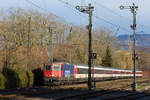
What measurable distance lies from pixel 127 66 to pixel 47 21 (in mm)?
35946

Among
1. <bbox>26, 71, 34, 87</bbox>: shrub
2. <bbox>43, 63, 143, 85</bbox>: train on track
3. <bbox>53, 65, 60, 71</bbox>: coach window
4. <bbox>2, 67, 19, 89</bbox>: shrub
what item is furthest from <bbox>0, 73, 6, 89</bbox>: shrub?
<bbox>53, 65, 60, 71</bbox>: coach window

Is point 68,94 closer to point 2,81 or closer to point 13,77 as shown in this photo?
point 2,81

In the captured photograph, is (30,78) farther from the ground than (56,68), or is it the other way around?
(56,68)

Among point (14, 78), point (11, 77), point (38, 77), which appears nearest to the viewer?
point (11, 77)

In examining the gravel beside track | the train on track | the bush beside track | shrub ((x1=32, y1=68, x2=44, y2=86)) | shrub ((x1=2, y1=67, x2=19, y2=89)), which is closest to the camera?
the gravel beside track

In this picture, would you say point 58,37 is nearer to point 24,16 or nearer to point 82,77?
point 24,16

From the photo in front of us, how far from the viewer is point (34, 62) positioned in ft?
134

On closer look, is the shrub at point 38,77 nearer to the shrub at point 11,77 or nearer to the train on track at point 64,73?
the train on track at point 64,73

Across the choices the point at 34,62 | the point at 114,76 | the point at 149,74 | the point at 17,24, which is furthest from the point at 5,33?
the point at 149,74

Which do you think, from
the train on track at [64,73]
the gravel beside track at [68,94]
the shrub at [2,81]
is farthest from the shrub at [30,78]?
the gravel beside track at [68,94]

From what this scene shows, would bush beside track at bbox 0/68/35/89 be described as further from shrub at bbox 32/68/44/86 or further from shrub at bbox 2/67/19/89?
shrub at bbox 32/68/44/86

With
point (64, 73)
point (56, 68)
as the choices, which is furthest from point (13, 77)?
point (64, 73)

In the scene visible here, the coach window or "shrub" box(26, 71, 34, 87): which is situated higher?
the coach window

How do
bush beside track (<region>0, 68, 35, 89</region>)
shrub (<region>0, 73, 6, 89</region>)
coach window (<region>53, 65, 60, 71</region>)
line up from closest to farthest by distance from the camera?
1. shrub (<region>0, 73, 6, 89</region>)
2. bush beside track (<region>0, 68, 35, 89</region>)
3. coach window (<region>53, 65, 60, 71</region>)
